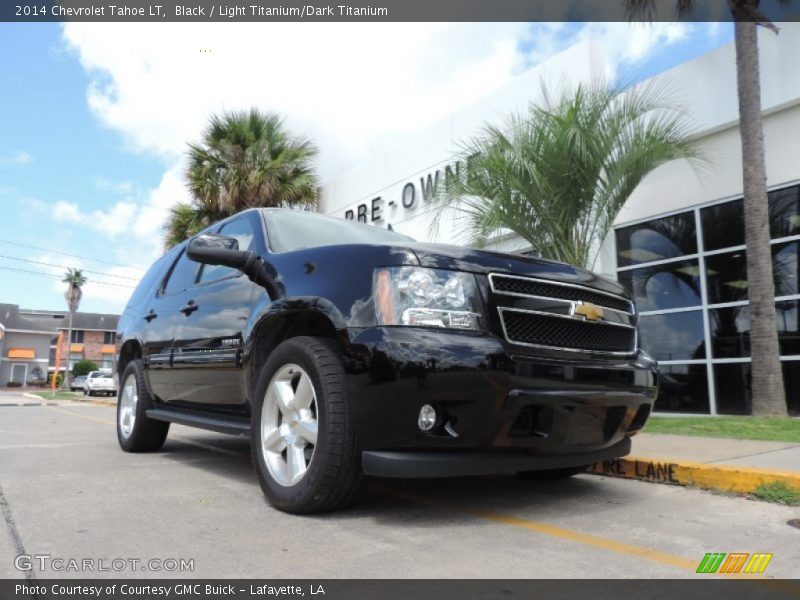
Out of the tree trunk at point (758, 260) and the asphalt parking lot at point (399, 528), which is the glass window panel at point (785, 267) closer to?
the tree trunk at point (758, 260)

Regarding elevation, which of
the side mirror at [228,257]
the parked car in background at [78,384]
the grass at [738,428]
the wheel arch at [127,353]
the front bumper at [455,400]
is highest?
the side mirror at [228,257]

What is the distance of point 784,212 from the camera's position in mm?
9219

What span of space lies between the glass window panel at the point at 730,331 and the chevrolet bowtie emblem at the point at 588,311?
6.98 m

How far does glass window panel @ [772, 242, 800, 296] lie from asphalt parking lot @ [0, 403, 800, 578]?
20.1ft

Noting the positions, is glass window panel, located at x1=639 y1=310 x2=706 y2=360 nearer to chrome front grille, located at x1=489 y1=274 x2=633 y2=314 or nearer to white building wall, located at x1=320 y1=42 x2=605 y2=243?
white building wall, located at x1=320 y1=42 x2=605 y2=243

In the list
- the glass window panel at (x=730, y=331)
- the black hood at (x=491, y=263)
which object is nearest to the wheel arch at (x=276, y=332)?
the black hood at (x=491, y=263)

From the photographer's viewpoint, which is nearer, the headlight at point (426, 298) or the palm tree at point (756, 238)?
the headlight at point (426, 298)

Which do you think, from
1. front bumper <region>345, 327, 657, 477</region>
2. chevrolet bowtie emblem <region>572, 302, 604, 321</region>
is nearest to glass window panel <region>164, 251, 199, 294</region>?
front bumper <region>345, 327, 657, 477</region>

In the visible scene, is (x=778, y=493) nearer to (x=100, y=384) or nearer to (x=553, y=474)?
(x=553, y=474)

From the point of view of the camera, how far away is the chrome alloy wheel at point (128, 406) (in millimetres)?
6137

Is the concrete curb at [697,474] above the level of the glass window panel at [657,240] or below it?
below

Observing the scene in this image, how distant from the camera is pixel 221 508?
3.70m
